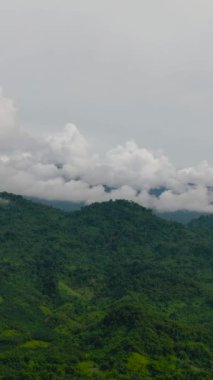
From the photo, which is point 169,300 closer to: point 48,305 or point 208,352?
point 48,305

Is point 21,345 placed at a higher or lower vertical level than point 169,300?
lower

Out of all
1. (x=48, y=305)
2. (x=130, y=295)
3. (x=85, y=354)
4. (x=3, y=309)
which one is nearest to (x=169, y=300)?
(x=130, y=295)

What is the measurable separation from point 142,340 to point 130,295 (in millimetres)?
59751

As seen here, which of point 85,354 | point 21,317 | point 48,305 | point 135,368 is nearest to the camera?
point 135,368

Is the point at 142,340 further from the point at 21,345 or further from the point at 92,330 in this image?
the point at 21,345

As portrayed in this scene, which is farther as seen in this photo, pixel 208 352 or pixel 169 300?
pixel 169 300

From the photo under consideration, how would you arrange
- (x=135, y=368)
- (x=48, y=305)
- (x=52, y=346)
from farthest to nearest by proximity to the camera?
(x=48, y=305) → (x=52, y=346) → (x=135, y=368)

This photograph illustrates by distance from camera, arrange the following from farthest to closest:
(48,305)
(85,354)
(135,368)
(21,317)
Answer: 1. (48,305)
2. (21,317)
3. (85,354)
4. (135,368)

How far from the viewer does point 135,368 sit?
12756 cm

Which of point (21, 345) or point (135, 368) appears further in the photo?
point (21, 345)

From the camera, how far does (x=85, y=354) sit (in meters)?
136

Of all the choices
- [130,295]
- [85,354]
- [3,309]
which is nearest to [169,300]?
[130,295]

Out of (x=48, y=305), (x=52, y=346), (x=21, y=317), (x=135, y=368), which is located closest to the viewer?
(x=135, y=368)

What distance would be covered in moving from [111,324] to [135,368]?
24.8 m
